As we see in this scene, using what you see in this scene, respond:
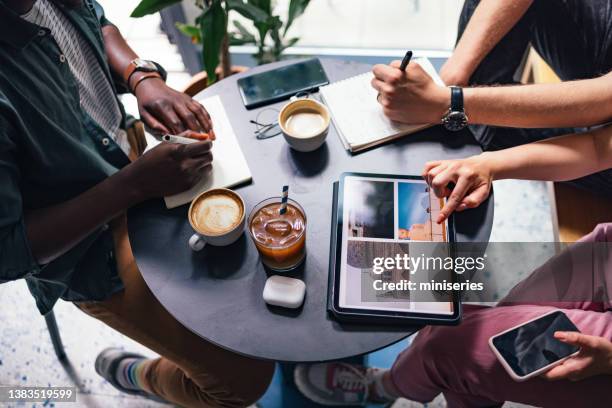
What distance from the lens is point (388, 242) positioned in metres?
1.05

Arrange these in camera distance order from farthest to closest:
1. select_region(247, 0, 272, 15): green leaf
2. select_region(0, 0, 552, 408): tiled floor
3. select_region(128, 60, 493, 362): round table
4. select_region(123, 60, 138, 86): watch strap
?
1. select_region(0, 0, 552, 408): tiled floor
2. select_region(247, 0, 272, 15): green leaf
3. select_region(123, 60, 138, 86): watch strap
4. select_region(128, 60, 493, 362): round table

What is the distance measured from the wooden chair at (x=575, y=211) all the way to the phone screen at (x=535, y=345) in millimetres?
304

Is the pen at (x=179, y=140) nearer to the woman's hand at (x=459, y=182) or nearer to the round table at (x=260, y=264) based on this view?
the round table at (x=260, y=264)

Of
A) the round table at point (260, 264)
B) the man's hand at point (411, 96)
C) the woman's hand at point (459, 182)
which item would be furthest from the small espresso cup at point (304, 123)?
the woman's hand at point (459, 182)

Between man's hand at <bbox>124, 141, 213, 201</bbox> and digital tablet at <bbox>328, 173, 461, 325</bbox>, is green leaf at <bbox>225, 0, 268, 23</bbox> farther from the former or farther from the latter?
digital tablet at <bbox>328, 173, 461, 325</bbox>

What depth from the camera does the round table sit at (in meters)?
0.98

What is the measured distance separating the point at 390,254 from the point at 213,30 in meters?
0.85

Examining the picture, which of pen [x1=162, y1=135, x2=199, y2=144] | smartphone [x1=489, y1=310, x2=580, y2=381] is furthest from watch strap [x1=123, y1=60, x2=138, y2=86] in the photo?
smartphone [x1=489, y1=310, x2=580, y2=381]

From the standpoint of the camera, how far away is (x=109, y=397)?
66.9 inches

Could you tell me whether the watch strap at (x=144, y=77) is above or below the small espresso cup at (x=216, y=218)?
Result: above

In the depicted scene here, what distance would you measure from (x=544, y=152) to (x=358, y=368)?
884 millimetres

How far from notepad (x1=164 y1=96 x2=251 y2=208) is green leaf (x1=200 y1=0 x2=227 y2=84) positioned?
0.27 metres

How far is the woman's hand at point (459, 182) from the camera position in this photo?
1.08 m

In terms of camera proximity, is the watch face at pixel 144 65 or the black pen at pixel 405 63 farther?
the watch face at pixel 144 65
